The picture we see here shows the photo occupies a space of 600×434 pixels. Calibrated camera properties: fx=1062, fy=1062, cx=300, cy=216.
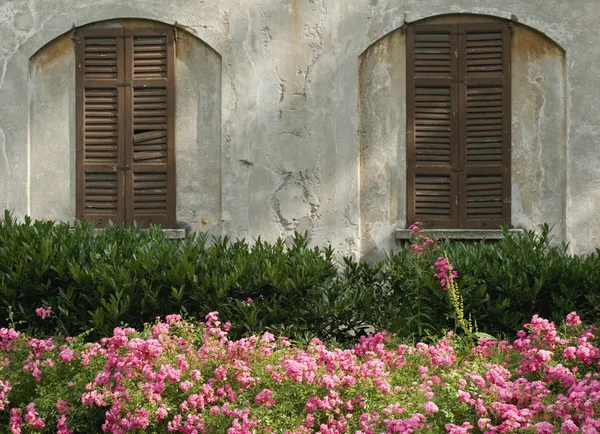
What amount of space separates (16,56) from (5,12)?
1.53 feet

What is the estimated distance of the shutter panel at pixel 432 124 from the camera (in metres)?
10.7

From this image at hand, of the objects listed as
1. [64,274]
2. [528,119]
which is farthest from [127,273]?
[528,119]

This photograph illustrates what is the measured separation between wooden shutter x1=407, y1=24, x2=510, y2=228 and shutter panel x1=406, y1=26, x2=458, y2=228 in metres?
0.01

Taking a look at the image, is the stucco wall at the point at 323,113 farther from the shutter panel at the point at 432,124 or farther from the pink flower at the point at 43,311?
the pink flower at the point at 43,311

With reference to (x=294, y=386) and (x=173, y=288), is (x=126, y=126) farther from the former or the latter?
(x=294, y=386)

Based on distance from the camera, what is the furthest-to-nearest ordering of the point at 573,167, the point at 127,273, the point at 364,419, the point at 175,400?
the point at 573,167 < the point at 127,273 < the point at 175,400 < the point at 364,419

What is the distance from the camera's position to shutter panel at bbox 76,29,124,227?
1086 cm

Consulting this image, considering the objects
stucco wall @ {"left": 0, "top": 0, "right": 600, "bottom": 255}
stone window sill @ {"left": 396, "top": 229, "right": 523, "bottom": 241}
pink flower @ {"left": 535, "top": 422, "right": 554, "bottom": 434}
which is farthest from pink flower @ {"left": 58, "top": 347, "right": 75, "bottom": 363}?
stone window sill @ {"left": 396, "top": 229, "right": 523, "bottom": 241}

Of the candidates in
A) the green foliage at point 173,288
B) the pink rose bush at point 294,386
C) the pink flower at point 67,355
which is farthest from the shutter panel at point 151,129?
the pink flower at point 67,355

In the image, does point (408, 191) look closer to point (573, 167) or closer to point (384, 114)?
point (384, 114)

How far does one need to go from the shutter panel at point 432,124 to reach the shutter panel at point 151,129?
242 centimetres

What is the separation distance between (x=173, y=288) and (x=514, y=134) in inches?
→ 171

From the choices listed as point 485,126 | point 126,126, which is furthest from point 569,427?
point 126,126

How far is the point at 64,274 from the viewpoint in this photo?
27.2ft
